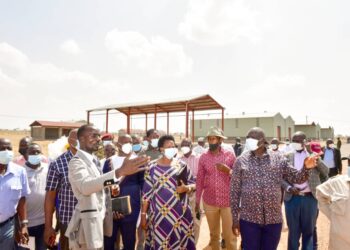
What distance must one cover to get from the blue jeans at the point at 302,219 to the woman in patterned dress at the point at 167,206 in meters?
1.49

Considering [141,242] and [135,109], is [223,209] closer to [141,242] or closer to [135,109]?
[141,242]

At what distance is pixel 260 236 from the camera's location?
11.4 feet

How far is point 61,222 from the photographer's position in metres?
3.16

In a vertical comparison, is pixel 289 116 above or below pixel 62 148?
above

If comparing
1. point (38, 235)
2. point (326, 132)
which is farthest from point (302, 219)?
point (326, 132)

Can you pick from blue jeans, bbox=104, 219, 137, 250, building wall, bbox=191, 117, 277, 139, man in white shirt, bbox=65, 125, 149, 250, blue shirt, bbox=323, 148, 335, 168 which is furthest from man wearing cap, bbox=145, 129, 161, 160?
building wall, bbox=191, 117, 277, 139

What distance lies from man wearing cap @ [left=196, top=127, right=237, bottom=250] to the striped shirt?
2045mm

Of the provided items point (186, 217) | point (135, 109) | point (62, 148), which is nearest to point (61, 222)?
point (186, 217)

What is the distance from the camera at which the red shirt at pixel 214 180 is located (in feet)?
15.3

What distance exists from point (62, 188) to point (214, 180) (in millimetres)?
2385

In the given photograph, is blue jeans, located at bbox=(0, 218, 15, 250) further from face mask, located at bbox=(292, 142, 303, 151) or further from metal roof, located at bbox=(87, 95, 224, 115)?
metal roof, located at bbox=(87, 95, 224, 115)

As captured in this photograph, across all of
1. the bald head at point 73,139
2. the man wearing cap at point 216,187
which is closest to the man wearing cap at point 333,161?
the man wearing cap at point 216,187

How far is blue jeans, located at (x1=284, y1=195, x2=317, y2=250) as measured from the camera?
4.22 metres

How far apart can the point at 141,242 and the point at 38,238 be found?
5.98 feet
